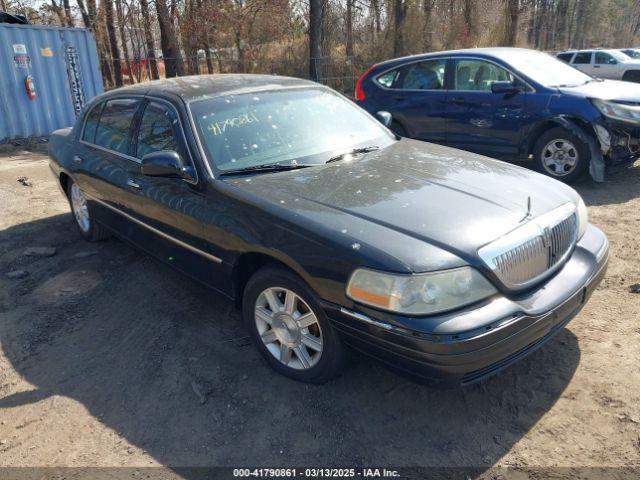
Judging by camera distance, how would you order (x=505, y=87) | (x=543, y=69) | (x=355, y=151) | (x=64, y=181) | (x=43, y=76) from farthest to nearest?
(x=43, y=76)
(x=543, y=69)
(x=505, y=87)
(x=64, y=181)
(x=355, y=151)

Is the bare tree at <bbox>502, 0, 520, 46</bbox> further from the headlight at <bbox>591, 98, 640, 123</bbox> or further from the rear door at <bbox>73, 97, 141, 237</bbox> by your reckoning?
the rear door at <bbox>73, 97, 141, 237</bbox>

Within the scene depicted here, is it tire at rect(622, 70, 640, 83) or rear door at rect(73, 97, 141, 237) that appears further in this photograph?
tire at rect(622, 70, 640, 83)

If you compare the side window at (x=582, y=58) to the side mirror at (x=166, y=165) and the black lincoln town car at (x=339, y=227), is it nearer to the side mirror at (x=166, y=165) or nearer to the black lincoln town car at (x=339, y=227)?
the black lincoln town car at (x=339, y=227)

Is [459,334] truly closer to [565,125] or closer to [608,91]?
[565,125]

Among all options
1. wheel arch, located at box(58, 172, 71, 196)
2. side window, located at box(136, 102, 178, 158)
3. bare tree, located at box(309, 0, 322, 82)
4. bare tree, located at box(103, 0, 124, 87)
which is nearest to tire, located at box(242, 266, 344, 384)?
side window, located at box(136, 102, 178, 158)

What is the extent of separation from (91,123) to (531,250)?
4.16 m

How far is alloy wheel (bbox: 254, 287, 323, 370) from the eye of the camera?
115 inches

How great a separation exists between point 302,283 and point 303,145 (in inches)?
50.6

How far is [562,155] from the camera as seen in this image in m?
6.61

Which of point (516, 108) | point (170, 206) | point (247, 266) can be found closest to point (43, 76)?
point (170, 206)

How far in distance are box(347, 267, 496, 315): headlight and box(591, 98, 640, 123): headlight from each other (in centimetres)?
494

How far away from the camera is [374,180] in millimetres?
3283

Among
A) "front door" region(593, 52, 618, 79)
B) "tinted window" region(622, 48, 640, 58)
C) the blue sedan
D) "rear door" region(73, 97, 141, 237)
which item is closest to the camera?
"rear door" region(73, 97, 141, 237)

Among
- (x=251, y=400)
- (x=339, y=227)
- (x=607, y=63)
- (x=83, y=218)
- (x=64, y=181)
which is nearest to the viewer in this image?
(x=339, y=227)
